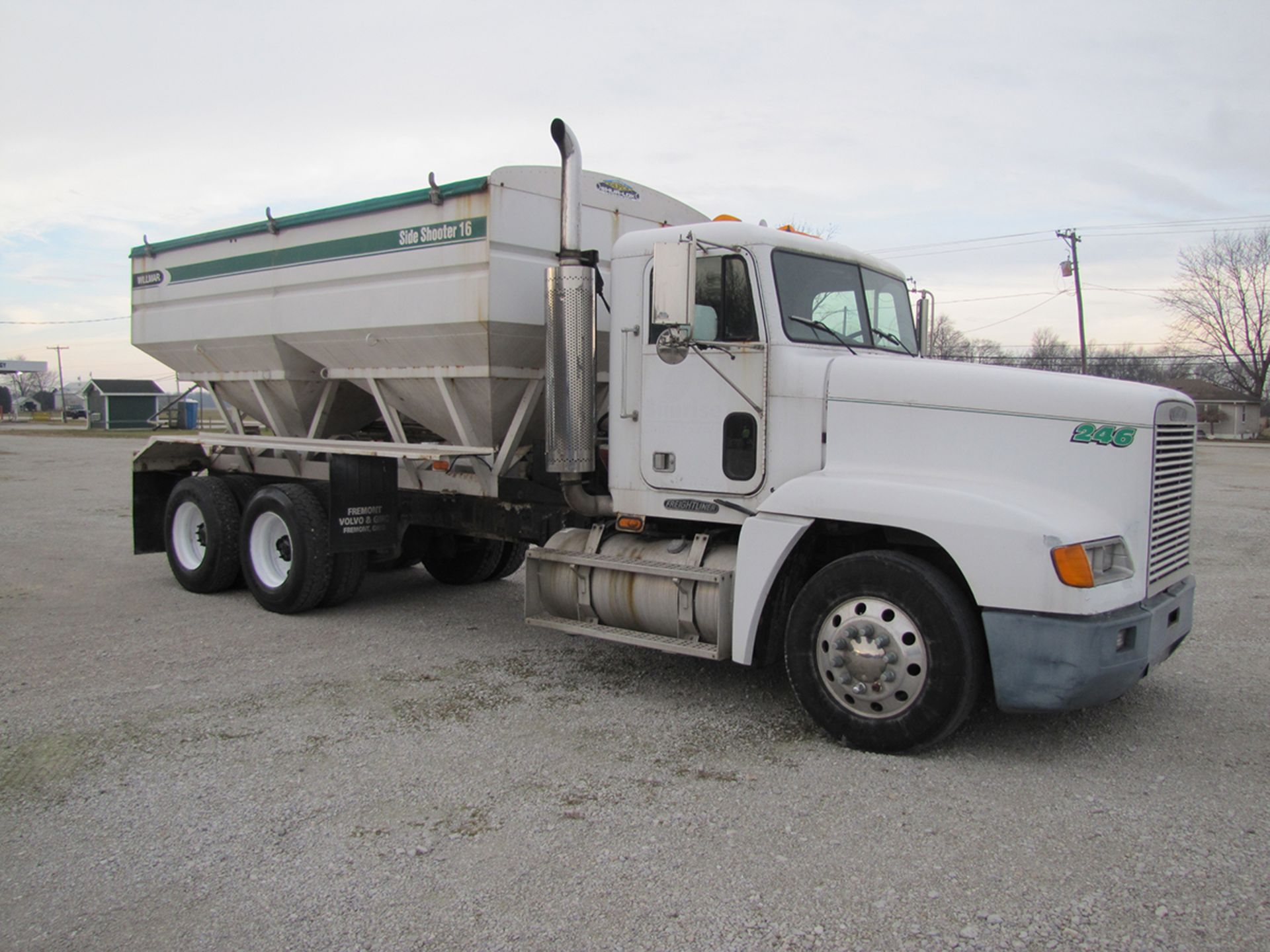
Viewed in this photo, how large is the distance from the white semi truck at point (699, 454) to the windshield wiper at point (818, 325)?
0.05 feet

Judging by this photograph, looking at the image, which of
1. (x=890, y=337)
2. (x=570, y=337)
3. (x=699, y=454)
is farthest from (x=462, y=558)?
(x=890, y=337)

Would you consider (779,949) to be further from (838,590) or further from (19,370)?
(19,370)

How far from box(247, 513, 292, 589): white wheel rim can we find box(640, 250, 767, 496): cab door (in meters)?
4.01

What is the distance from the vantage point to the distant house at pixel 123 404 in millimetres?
54469

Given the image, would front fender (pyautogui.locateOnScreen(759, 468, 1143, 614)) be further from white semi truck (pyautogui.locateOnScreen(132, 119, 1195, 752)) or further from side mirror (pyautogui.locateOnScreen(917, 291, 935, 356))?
side mirror (pyautogui.locateOnScreen(917, 291, 935, 356))

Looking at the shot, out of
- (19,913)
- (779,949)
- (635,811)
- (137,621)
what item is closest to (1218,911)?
(779,949)

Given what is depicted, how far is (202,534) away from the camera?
30.2 ft

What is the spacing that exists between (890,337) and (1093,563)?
7.01ft

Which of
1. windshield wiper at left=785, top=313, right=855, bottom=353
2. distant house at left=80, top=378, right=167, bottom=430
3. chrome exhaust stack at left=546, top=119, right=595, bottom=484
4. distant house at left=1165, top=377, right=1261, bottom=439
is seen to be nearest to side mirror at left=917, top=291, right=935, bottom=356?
windshield wiper at left=785, top=313, right=855, bottom=353

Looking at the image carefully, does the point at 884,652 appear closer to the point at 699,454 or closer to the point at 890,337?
the point at 699,454

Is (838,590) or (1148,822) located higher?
(838,590)

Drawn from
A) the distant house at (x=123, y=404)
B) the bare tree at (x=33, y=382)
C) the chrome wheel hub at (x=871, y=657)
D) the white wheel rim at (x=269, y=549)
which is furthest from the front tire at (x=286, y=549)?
the bare tree at (x=33, y=382)

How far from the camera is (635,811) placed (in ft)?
14.1

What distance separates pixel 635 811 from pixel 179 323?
7.52 m
